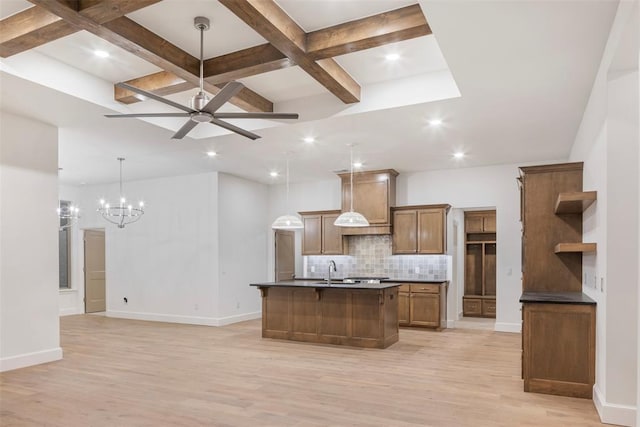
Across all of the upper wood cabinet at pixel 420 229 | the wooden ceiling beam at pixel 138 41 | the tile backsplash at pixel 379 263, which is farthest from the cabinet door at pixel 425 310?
the wooden ceiling beam at pixel 138 41

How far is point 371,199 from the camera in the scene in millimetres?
8727

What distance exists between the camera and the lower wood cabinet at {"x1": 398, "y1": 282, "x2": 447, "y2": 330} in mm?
8023

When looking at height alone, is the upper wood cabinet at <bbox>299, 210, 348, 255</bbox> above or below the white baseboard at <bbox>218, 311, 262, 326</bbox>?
above

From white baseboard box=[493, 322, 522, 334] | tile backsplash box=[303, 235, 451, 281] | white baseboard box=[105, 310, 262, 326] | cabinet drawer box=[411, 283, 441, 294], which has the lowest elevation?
white baseboard box=[105, 310, 262, 326]

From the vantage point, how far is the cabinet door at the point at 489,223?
10.4 metres

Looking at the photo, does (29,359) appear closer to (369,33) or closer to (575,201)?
(369,33)

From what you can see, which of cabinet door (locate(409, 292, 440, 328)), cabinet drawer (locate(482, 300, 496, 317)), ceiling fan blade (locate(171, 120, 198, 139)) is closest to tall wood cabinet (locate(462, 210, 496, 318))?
cabinet drawer (locate(482, 300, 496, 317))

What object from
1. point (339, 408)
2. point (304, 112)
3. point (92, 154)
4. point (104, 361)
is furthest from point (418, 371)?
point (92, 154)

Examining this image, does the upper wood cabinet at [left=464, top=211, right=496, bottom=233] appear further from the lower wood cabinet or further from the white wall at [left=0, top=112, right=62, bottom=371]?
the white wall at [left=0, top=112, right=62, bottom=371]

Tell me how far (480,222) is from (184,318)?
6.87 meters

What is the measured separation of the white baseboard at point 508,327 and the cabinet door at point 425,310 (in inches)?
42.3

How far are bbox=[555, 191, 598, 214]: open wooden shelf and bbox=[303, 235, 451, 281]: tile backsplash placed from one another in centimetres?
389

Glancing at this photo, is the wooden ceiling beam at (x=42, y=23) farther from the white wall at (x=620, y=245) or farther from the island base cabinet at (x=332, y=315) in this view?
the island base cabinet at (x=332, y=315)

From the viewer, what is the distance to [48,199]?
571 centimetres
